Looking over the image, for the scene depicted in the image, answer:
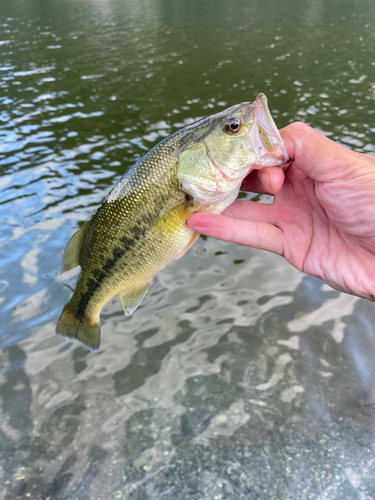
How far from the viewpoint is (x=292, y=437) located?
4.41 metres

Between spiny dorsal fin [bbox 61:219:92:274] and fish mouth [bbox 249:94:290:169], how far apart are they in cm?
157

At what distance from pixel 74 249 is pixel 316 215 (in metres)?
2.34

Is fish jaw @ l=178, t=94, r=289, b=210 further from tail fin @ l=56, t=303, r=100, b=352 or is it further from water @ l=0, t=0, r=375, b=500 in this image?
water @ l=0, t=0, r=375, b=500

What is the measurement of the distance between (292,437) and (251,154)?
339 cm

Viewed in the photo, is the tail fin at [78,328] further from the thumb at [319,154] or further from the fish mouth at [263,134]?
the thumb at [319,154]

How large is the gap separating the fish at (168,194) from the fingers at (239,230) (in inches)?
3.7

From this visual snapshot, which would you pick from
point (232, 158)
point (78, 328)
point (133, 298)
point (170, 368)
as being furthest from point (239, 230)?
point (170, 368)

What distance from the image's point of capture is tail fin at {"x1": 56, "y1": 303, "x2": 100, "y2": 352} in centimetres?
356

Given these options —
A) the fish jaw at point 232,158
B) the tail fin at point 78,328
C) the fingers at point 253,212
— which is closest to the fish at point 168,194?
the fish jaw at point 232,158

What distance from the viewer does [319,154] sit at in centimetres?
300

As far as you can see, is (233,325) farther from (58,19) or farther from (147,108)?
(58,19)

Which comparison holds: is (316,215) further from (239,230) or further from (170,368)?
(170,368)

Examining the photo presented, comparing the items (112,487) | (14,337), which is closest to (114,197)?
(112,487)

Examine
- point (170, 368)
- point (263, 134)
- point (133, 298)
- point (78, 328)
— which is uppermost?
point (263, 134)
